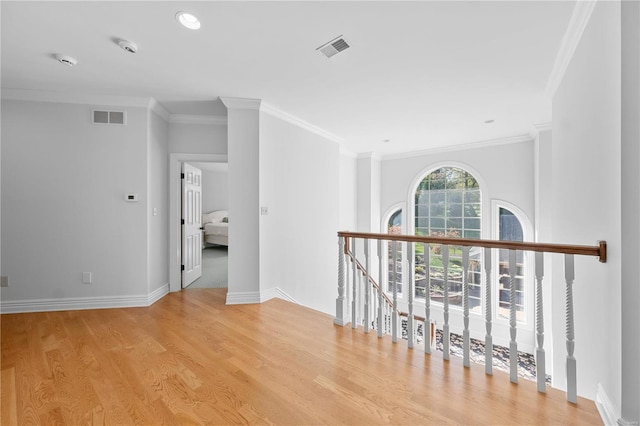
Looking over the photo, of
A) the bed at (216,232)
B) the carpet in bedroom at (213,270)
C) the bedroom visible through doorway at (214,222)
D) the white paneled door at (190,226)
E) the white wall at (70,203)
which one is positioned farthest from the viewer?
the bed at (216,232)

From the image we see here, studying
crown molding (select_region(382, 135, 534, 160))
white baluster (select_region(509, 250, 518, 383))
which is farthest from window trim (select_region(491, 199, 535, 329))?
white baluster (select_region(509, 250, 518, 383))

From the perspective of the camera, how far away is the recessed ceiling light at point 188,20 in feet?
6.01

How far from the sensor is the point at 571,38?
1980mm

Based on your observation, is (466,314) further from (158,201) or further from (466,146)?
(466,146)

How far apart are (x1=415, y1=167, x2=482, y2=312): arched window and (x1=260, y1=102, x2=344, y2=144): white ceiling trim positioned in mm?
2386

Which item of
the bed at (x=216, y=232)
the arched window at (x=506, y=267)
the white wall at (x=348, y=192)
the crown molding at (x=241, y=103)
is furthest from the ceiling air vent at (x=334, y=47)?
the bed at (x=216, y=232)

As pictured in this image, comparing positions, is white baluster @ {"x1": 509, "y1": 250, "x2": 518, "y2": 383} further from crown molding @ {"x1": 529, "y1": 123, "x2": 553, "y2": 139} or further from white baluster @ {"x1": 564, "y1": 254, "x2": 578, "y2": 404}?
crown molding @ {"x1": 529, "y1": 123, "x2": 553, "y2": 139}

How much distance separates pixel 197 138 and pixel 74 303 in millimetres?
2482

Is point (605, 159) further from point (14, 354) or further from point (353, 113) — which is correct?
point (14, 354)

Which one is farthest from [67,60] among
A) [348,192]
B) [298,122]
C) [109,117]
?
[348,192]

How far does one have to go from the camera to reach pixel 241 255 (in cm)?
325

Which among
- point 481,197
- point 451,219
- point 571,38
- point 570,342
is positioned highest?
point 571,38

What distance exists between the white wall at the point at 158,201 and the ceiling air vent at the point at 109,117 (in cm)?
Result: 29

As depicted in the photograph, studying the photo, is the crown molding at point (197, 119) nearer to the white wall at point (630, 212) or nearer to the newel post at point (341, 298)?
the newel post at point (341, 298)
